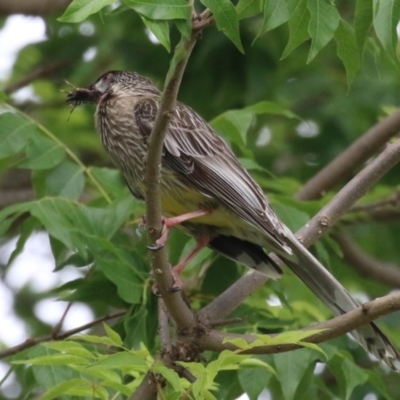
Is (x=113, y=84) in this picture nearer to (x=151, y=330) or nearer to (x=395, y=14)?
(x=151, y=330)

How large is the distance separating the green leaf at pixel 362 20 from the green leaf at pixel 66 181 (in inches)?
89.6

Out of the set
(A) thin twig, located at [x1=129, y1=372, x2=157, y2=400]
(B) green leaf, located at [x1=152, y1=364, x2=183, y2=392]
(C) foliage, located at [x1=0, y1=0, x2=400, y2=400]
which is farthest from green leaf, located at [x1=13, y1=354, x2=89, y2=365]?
(A) thin twig, located at [x1=129, y1=372, x2=157, y2=400]

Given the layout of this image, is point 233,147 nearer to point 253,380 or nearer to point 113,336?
point 253,380

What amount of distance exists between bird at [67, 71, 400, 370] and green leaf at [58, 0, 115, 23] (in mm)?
1744

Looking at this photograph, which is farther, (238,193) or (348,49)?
(238,193)

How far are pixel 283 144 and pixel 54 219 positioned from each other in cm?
440

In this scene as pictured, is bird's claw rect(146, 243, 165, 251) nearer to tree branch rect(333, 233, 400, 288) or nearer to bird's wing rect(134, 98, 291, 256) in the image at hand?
bird's wing rect(134, 98, 291, 256)

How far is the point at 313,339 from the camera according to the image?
3982 mm

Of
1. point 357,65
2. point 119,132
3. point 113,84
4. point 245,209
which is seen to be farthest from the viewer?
point 113,84

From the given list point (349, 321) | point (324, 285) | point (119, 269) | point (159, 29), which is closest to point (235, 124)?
point (324, 285)

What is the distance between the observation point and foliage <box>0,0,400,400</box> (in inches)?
151

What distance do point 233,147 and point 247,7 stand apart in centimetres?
319

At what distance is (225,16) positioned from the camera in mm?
3574

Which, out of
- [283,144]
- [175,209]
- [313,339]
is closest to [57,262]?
[175,209]
